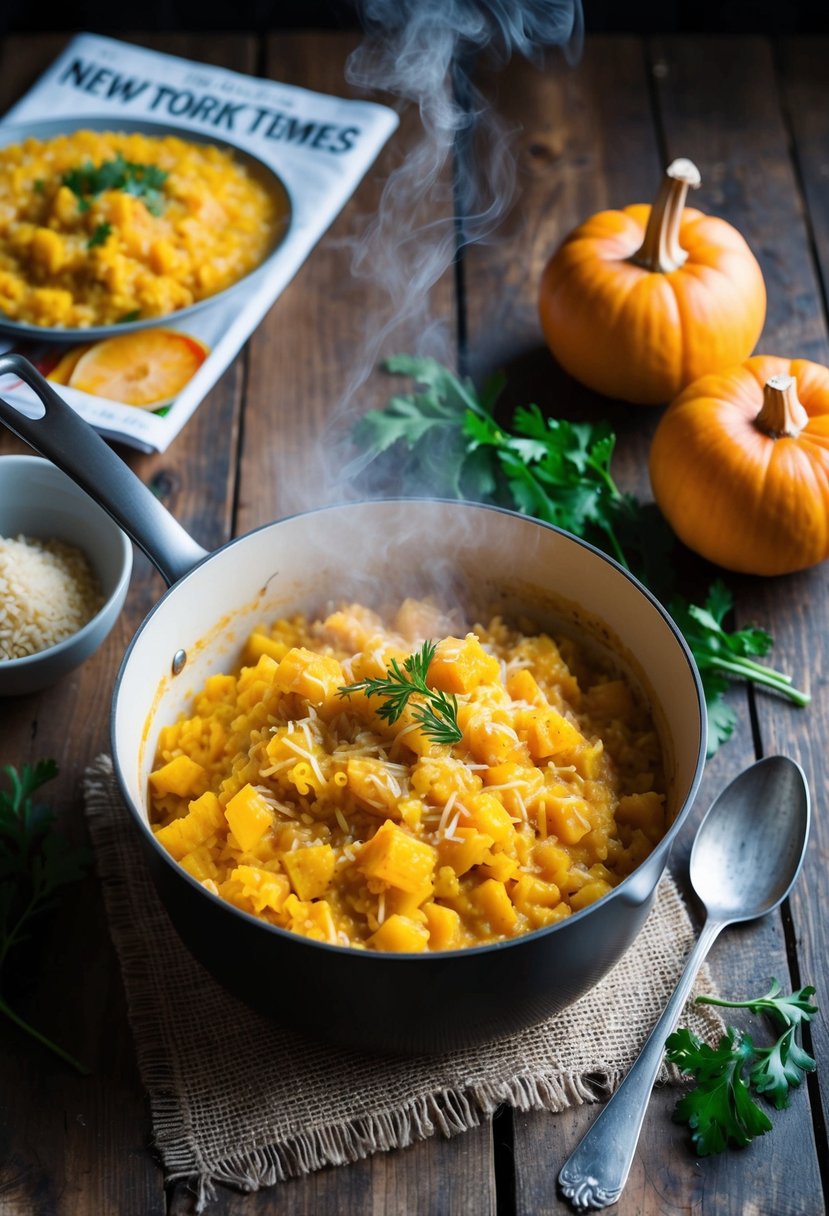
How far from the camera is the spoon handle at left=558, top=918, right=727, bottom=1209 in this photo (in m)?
1.81

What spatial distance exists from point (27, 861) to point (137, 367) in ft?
4.54

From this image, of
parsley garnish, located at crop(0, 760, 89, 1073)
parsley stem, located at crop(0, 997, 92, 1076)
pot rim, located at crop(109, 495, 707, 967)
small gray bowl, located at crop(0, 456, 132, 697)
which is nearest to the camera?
pot rim, located at crop(109, 495, 707, 967)

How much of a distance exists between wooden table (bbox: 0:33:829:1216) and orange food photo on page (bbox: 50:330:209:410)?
0.36 ft

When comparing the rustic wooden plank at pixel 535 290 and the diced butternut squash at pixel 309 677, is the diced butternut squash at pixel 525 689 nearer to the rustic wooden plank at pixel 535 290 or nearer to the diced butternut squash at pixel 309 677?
the diced butternut squash at pixel 309 677

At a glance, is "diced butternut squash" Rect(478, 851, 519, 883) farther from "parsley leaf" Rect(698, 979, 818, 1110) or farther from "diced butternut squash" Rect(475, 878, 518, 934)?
"parsley leaf" Rect(698, 979, 818, 1110)

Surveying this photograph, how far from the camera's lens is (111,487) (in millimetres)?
2148

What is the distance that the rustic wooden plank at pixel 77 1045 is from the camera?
6.04ft

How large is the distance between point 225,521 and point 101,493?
2.35 feet

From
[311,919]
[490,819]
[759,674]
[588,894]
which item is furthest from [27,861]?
[759,674]

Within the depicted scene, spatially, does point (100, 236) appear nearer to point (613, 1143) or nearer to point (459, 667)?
point (459, 667)

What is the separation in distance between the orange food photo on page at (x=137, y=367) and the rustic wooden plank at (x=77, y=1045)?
441 millimetres

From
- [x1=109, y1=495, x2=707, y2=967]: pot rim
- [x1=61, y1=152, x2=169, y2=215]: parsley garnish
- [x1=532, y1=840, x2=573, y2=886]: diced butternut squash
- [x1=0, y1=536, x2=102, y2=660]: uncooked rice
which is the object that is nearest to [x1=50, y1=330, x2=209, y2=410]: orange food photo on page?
[x1=61, y1=152, x2=169, y2=215]: parsley garnish

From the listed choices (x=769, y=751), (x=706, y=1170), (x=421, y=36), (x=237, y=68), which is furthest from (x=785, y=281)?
(x=706, y=1170)

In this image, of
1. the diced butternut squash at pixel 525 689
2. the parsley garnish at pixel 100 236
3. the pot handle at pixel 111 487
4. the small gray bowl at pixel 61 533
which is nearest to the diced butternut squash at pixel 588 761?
the diced butternut squash at pixel 525 689
